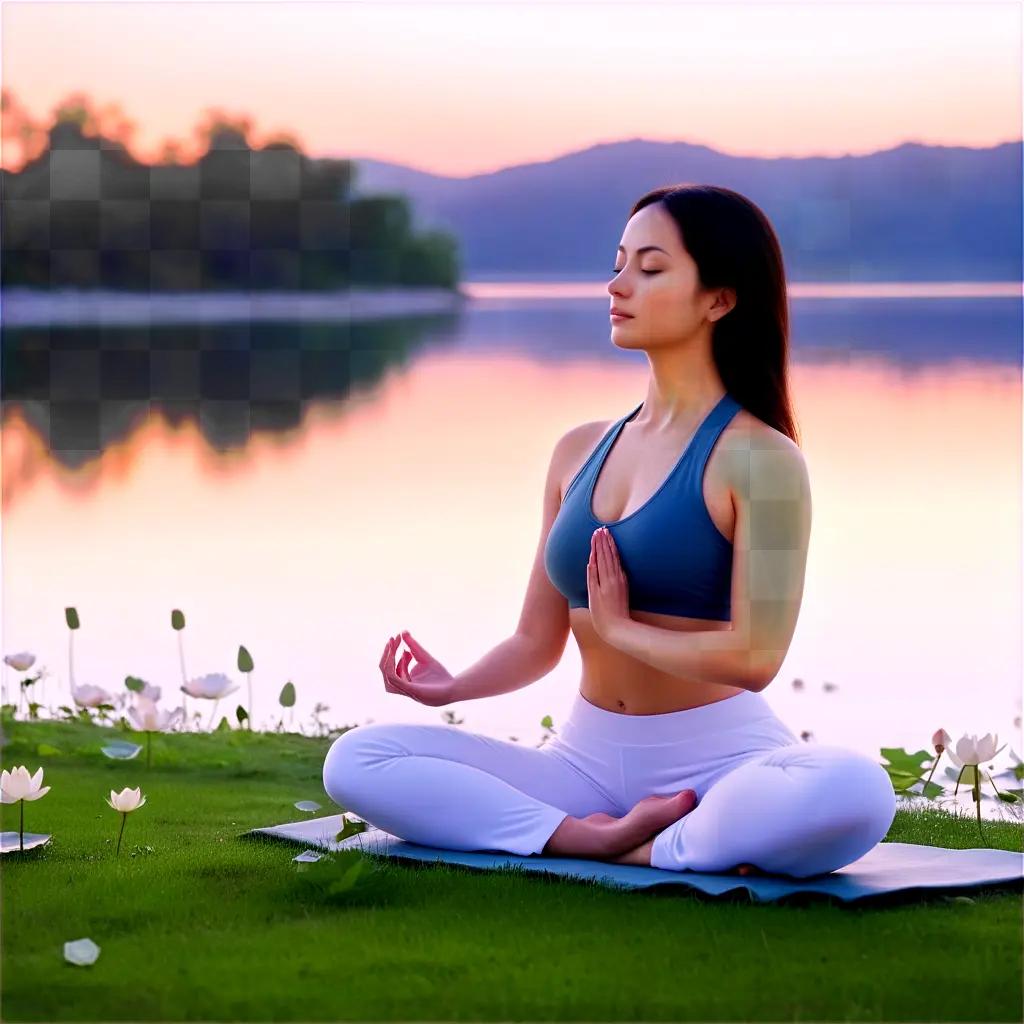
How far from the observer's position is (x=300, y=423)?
55.5 ft

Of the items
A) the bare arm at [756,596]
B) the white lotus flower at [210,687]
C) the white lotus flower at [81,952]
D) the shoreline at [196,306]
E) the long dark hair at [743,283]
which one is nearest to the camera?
the white lotus flower at [81,952]

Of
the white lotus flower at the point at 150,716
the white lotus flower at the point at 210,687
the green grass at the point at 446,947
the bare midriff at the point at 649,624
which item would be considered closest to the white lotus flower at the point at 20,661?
the white lotus flower at the point at 210,687

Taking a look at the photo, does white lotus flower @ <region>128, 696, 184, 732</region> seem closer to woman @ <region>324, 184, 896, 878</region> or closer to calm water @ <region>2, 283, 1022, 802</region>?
woman @ <region>324, 184, 896, 878</region>

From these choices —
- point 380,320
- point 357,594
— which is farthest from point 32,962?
point 380,320

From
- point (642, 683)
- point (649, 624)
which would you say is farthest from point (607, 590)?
point (642, 683)

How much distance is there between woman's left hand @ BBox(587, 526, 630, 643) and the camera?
139 inches

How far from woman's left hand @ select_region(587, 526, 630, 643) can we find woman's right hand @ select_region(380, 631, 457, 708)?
0.53m

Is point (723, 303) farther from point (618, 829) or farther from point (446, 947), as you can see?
point (446, 947)

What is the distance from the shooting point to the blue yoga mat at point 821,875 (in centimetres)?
334

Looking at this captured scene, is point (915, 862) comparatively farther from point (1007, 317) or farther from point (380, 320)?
point (380, 320)

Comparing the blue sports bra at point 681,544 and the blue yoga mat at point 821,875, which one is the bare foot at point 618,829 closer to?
the blue yoga mat at point 821,875

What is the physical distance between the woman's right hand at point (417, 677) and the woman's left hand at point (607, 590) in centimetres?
53

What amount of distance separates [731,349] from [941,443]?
985 cm

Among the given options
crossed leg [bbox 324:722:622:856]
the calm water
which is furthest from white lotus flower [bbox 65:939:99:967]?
the calm water
